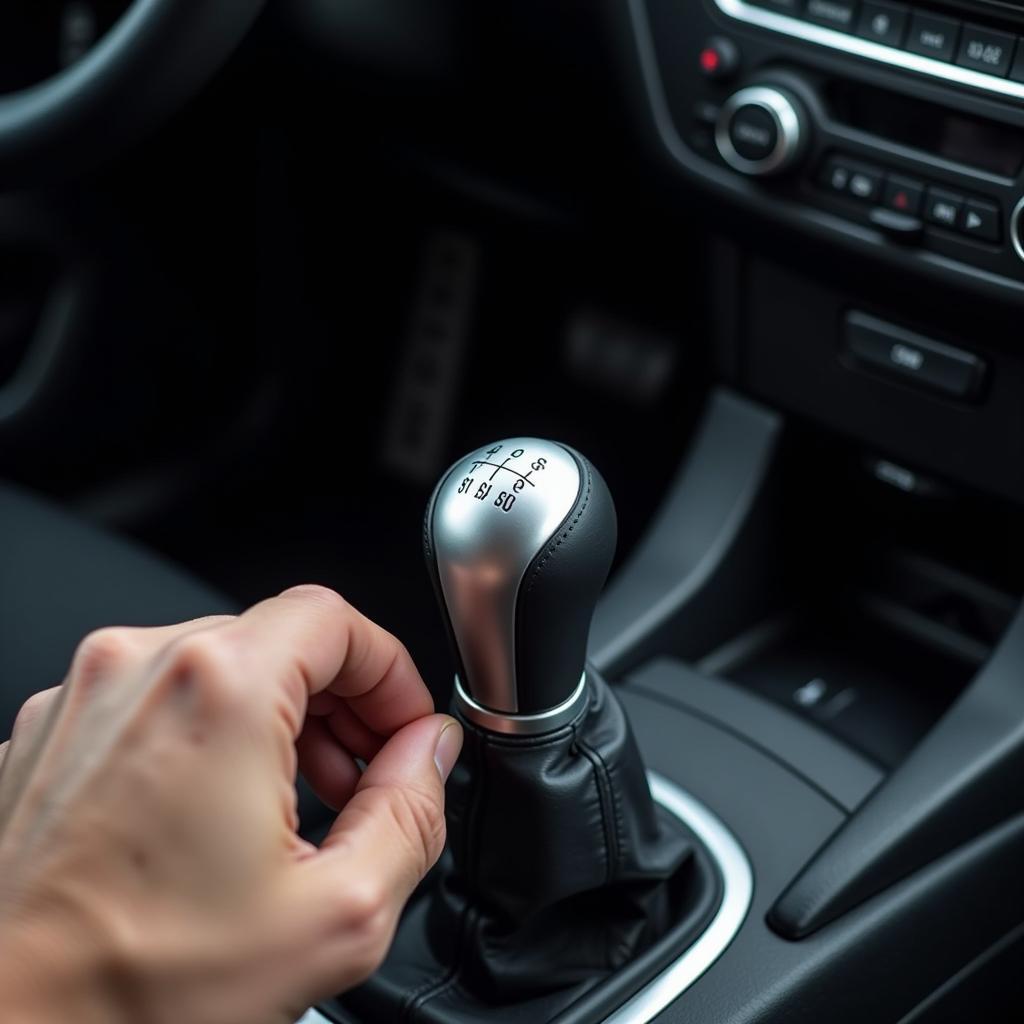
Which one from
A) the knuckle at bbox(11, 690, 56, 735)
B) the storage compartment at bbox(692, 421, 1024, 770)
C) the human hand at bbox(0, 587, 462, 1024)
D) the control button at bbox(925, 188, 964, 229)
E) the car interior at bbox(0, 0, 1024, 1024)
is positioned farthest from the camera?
the storage compartment at bbox(692, 421, 1024, 770)

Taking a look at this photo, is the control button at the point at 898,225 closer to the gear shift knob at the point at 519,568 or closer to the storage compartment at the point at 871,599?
the storage compartment at the point at 871,599

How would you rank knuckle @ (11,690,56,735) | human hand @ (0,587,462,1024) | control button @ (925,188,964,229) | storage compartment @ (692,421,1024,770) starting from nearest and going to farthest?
human hand @ (0,587,462,1024) → knuckle @ (11,690,56,735) → control button @ (925,188,964,229) → storage compartment @ (692,421,1024,770)

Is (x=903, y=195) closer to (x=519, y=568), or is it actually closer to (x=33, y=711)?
(x=519, y=568)

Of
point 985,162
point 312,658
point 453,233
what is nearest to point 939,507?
point 985,162

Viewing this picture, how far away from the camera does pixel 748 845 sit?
0.80m

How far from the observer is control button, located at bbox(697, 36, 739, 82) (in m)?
0.88

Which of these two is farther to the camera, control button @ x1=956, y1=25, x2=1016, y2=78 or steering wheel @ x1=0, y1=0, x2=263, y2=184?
steering wheel @ x1=0, y1=0, x2=263, y2=184

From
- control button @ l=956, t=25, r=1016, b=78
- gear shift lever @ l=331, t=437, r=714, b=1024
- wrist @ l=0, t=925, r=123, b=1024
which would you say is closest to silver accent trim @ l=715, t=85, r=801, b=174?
control button @ l=956, t=25, r=1016, b=78

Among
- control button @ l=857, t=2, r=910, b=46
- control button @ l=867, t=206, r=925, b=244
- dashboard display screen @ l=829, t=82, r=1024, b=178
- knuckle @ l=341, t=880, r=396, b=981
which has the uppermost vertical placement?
control button @ l=857, t=2, r=910, b=46

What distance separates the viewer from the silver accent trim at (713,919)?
710mm

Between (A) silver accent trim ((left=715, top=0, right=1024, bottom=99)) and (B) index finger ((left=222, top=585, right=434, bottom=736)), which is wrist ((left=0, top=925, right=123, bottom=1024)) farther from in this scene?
(A) silver accent trim ((left=715, top=0, right=1024, bottom=99))

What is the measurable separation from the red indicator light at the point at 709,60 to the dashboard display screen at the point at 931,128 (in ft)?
0.24

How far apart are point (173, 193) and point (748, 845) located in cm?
100

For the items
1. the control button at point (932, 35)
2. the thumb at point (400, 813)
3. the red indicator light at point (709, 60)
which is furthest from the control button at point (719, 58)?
the thumb at point (400, 813)
